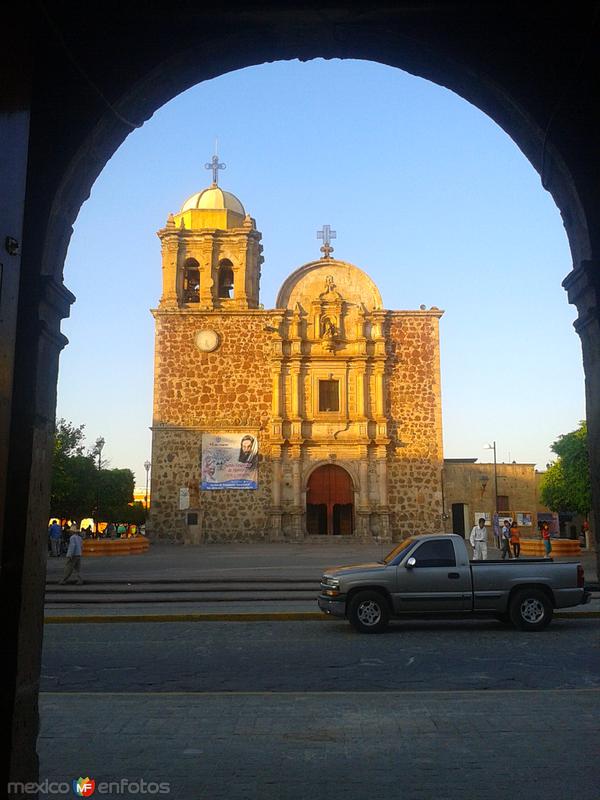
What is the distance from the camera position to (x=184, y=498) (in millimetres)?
31703

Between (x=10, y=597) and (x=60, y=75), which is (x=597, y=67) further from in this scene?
(x=10, y=597)

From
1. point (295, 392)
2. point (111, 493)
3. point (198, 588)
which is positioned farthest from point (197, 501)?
point (198, 588)

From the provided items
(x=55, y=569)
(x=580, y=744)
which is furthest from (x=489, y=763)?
(x=55, y=569)

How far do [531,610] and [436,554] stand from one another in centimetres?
145

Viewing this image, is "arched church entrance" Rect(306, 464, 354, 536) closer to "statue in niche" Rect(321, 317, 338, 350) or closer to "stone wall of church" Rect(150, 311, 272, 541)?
"stone wall of church" Rect(150, 311, 272, 541)

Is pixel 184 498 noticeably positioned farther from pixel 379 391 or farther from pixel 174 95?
pixel 174 95

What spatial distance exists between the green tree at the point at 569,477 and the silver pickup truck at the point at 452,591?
1814cm

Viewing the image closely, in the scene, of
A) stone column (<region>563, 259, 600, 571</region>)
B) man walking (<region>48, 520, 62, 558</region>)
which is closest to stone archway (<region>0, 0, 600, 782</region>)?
stone column (<region>563, 259, 600, 571</region>)

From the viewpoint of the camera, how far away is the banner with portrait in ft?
105

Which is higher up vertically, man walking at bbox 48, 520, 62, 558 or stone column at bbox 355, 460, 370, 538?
stone column at bbox 355, 460, 370, 538

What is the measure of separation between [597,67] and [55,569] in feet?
63.5

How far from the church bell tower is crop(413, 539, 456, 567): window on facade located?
2374cm

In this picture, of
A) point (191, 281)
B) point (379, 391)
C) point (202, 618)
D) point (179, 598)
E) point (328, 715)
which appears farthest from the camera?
point (191, 281)

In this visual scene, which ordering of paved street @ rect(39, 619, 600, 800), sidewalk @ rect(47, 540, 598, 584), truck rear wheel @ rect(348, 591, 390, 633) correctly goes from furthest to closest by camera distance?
1. sidewalk @ rect(47, 540, 598, 584)
2. truck rear wheel @ rect(348, 591, 390, 633)
3. paved street @ rect(39, 619, 600, 800)
